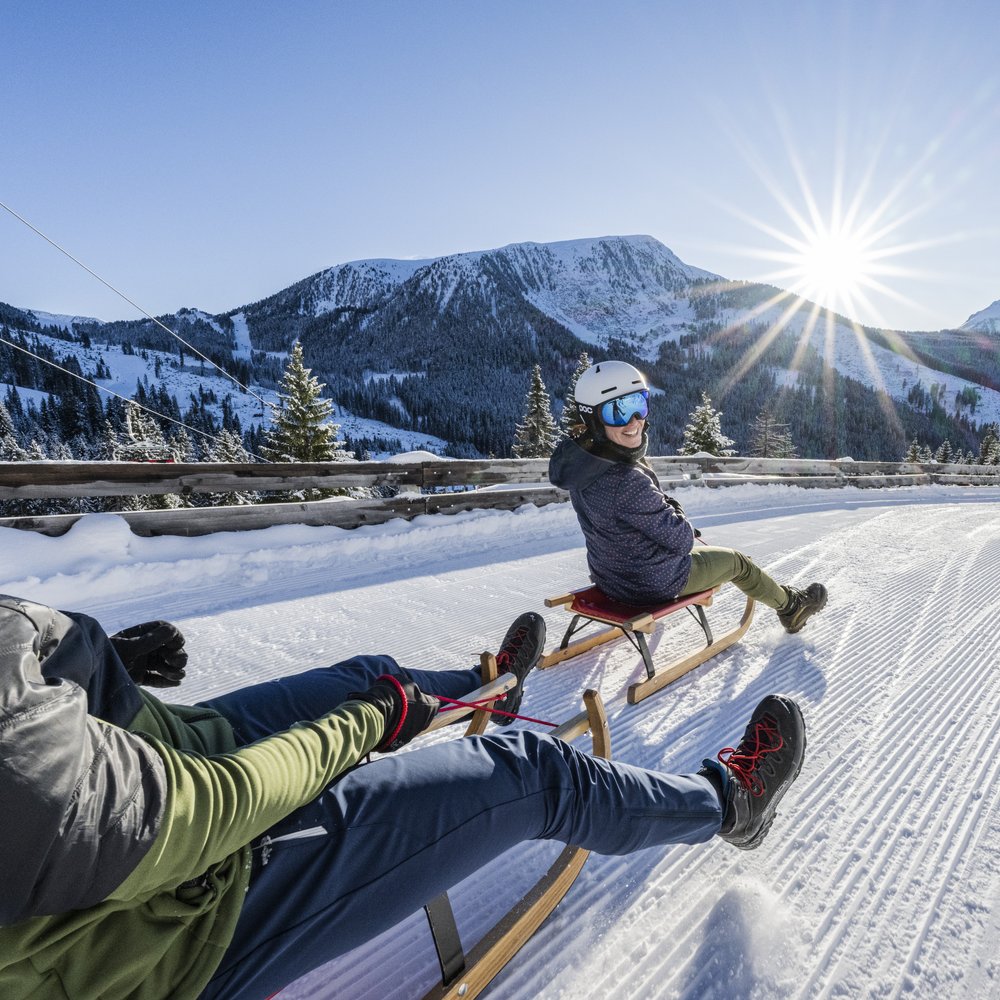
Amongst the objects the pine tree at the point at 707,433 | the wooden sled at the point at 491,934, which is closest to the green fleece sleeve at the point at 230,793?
the wooden sled at the point at 491,934

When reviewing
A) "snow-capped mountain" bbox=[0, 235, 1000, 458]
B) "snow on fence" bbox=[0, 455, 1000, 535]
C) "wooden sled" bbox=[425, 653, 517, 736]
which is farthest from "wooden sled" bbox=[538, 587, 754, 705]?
"snow-capped mountain" bbox=[0, 235, 1000, 458]

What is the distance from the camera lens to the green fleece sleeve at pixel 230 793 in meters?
0.85

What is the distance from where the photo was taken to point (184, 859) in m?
0.87

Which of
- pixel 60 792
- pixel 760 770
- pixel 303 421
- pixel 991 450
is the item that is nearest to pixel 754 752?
pixel 760 770

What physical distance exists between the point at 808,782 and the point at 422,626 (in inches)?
99.2

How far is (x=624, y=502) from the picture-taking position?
9.68 feet

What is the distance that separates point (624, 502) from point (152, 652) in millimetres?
2203

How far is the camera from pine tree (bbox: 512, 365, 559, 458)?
26.7 m

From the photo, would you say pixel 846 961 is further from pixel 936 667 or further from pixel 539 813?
pixel 936 667

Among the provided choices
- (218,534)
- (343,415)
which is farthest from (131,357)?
(218,534)

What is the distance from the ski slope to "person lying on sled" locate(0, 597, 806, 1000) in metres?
0.29

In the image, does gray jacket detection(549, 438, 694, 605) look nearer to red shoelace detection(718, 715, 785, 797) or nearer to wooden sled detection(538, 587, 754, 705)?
wooden sled detection(538, 587, 754, 705)

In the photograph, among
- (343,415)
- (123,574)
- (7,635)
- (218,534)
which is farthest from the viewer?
(343,415)

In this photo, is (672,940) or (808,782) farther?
(808,782)
